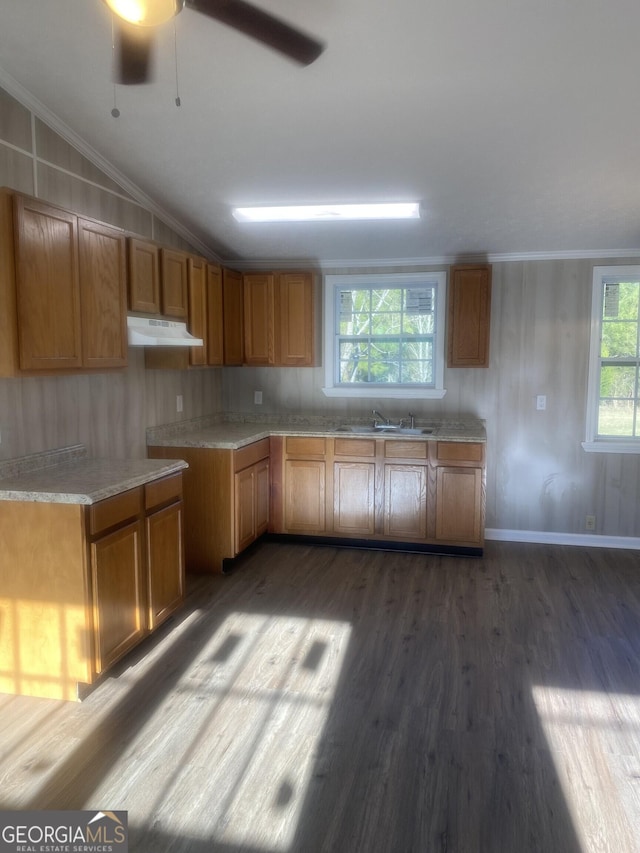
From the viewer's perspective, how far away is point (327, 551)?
4.57m

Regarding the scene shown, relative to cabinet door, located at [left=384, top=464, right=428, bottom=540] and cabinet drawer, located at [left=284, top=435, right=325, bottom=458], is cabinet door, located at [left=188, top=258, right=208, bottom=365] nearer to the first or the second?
cabinet drawer, located at [left=284, top=435, right=325, bottom=458]

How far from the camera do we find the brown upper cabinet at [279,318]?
4.81m

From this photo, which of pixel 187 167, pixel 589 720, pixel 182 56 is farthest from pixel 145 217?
pixel 589 720

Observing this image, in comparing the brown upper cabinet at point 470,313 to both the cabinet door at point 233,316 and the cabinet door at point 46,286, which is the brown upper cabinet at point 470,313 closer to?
the cabinet door at point 233,316

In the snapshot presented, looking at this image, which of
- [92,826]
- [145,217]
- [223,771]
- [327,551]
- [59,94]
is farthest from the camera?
[327,551]

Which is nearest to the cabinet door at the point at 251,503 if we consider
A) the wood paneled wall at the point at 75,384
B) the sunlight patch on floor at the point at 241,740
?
the wood paneled wall at the point at 75,384

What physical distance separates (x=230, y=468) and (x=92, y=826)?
2.35 m

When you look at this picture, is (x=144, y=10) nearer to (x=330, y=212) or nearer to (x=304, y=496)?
(x=330, y=212)

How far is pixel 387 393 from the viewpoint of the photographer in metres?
4.95

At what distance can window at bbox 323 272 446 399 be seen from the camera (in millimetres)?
4848

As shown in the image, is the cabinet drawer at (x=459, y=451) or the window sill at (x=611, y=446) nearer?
the cabinet drawer at (x=459, y=451)

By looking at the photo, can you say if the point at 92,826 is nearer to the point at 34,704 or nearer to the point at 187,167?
the point at 34,704

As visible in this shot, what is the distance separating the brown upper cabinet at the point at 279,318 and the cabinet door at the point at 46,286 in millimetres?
2166

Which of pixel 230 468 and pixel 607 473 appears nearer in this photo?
pixel 230 468
